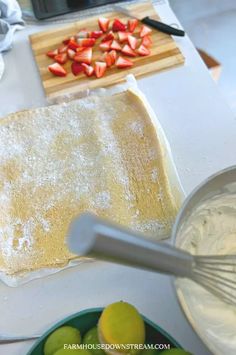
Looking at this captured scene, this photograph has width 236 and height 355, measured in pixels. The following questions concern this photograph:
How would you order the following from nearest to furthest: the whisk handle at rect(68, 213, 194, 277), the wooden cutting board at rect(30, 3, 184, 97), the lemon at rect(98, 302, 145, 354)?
the whisk handle at rect(68, 213, 194, 277)
the lemon at rect(98, 302, 145, 354)
the wooden cutting board at rect(30, 3, 184, 97)

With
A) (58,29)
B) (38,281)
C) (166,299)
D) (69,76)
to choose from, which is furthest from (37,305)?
(58,29)

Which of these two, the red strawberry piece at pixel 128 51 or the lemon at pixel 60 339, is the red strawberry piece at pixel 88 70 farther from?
the lemon at pixel 60 339

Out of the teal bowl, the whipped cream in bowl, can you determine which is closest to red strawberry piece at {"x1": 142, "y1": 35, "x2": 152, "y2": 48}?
the whipped cream in bowl

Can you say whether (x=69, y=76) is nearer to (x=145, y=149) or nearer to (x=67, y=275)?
(x=145, y=149)

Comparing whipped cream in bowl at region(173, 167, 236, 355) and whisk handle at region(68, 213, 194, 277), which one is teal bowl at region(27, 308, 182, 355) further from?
whisk handle at region(68, 213, 194, 277)

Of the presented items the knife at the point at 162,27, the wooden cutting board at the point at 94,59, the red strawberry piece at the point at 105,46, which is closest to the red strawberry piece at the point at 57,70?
the wooden cutting board at the point at 94,59

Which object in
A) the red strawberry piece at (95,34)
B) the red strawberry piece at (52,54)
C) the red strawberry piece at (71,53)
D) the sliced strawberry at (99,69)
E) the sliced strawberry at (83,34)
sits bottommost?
the sliced strawberry at (99,69)

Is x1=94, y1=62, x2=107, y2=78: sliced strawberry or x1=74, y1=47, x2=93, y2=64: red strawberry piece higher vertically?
x1=74, y1=47, x2=93, y2=64: red strawberry piece
